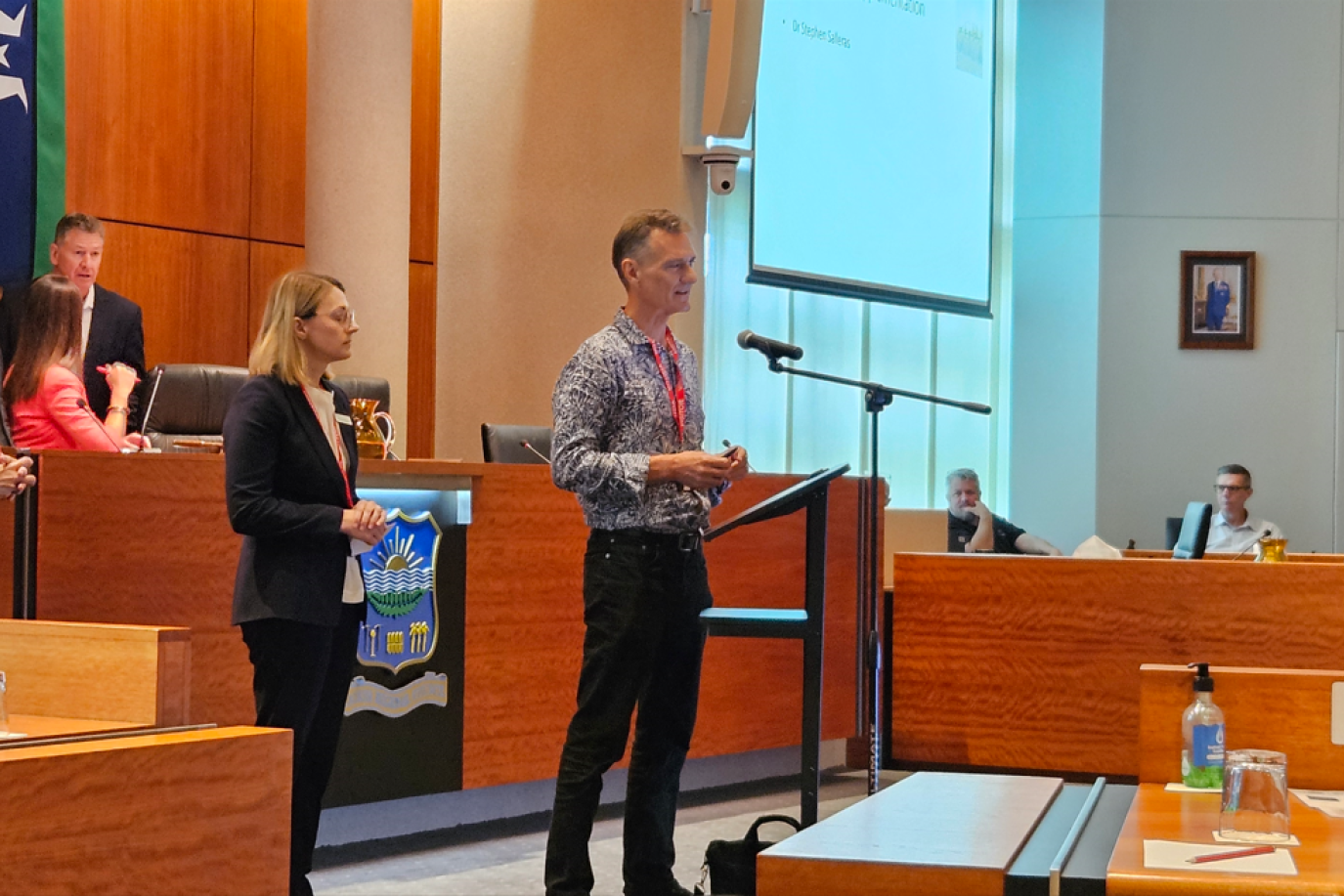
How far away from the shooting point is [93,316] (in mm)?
5016

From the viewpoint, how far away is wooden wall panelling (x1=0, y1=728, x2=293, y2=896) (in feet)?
4.85

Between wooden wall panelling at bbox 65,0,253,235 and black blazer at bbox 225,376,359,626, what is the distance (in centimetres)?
327

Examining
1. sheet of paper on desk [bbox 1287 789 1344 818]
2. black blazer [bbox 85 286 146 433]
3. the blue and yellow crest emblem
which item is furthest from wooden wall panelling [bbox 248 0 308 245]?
sheet of paper on desk [bbox 1287 789 1344 818]

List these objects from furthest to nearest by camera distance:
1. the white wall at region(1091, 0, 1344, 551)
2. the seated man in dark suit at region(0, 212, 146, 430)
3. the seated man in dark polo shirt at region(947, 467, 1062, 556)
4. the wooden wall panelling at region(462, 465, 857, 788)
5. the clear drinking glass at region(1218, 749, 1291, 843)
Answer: the white wall at region(1091, 0, 1344, 551)
the seated man in dark polo shirt at region(947, 467, 1062, 556)
the seated man in dark suit at region(0, 212, 146, 430)
the wooden wall panelling at region(462, 465, 857, 788)
the clear drinking glass at region(1218, 749, 1291, 843)

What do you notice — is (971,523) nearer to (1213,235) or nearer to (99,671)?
(1213,235)

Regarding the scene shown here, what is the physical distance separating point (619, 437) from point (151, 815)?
147 cm

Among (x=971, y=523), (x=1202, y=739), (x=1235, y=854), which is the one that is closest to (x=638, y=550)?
(x=1202, y=739)

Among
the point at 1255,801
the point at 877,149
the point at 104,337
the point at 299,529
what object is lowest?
the point at 1255,801

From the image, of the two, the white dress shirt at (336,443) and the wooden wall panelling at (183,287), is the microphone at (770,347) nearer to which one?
the white dress shirt at (336,443)

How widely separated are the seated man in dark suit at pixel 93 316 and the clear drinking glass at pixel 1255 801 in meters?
4.03

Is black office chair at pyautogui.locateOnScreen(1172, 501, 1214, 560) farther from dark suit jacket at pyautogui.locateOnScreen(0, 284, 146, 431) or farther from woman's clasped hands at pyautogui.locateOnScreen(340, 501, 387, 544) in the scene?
dark suit jacket at pyautogui.locateOnScreen(0, 284, 146, 431)

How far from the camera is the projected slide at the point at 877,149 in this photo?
22.5ft

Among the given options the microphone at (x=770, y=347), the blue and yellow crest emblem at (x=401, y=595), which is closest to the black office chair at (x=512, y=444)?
the blue and yellow crest emblem at (x=401, y=595)

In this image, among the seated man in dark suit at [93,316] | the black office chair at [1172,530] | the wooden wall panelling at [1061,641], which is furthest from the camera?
the black office chair at [1172,530]
